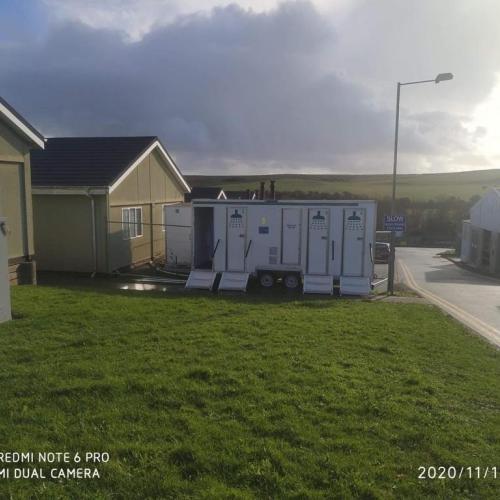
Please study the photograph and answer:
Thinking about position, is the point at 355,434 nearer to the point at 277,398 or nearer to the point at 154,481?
the point at 277,398

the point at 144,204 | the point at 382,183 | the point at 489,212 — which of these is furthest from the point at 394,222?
the point at 382,183

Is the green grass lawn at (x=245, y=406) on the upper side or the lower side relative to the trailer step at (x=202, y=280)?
upper

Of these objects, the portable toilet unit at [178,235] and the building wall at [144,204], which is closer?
the building wall at [144,204]

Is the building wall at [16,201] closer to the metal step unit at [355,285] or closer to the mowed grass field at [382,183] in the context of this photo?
the metal step unit at [355,285]

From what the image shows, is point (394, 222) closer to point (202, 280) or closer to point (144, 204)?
point (202, 280)

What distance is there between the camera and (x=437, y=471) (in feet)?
14.0

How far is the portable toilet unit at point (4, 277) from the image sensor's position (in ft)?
28.0

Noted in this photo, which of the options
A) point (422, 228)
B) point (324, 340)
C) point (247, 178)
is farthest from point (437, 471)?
point (247, 178)

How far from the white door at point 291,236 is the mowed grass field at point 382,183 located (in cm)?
5273

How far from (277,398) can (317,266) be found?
1069cm

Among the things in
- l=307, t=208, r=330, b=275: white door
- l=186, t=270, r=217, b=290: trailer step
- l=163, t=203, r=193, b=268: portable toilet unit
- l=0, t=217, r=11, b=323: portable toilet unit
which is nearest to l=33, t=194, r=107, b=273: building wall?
l=163, t=203, r=193, b=268: portable toilet unit

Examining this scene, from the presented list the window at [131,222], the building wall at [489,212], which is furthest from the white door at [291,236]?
the building wall at [489,212]

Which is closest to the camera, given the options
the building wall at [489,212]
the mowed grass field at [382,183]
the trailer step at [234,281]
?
the trailer step at [234,281]
